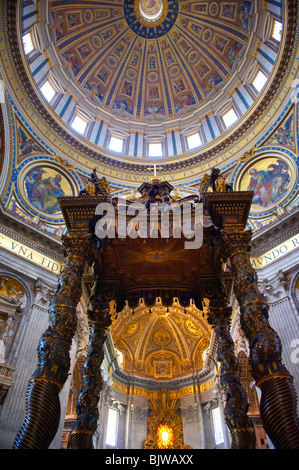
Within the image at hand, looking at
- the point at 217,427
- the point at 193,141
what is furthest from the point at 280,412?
the point at 193,141

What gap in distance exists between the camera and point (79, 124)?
1845cm

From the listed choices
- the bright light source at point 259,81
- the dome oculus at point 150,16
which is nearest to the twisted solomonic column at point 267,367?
the bright light source at point 259,81

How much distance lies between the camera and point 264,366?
3811 mm

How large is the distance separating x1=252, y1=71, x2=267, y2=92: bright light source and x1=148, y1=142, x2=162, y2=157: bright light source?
6.36 metres

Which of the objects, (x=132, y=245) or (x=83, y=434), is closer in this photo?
(x=83, y=434)

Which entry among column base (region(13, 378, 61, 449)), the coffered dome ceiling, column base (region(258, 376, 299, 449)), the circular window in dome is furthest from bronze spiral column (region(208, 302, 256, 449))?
the circular window in dome

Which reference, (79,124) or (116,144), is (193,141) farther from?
(79,124)

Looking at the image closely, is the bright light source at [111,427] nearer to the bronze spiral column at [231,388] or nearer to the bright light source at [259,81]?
the bronze spiral column at [231,388]

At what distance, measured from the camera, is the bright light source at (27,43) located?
14.9 m

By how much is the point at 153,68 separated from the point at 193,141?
728 cm

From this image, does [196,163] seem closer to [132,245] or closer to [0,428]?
[132,245]

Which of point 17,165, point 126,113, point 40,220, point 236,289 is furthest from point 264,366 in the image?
point 126,113

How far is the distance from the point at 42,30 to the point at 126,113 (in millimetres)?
6732

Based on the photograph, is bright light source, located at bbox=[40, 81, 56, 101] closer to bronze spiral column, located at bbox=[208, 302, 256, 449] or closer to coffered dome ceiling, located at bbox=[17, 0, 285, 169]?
coffered dome ceiling, located at bbox=[17, 0, 285, 169]
